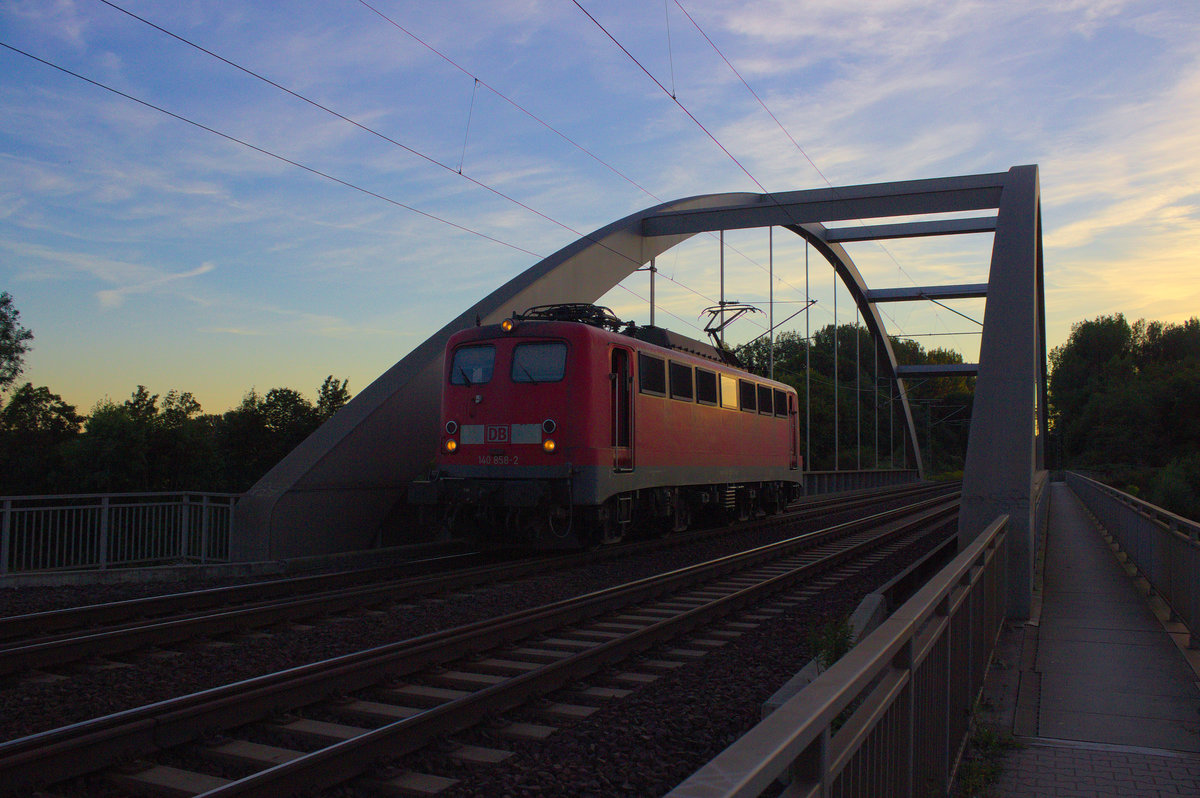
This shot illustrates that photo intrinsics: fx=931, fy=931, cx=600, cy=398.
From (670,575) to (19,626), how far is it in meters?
6.49

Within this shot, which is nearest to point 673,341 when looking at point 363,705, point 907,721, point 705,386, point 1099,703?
point 705,386

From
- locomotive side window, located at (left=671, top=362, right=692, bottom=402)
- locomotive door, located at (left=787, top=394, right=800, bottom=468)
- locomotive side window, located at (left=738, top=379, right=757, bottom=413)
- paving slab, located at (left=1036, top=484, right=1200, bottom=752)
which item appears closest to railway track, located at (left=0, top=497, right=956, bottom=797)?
paving slab, located at (left=1036, top=484, right=1200, bottom=752)

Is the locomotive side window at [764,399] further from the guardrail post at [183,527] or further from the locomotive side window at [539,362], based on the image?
the guardrail post at [183,527]

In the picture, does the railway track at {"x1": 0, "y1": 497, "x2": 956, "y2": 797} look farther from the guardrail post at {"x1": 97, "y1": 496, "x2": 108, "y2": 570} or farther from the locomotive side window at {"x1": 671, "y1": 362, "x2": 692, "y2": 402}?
the guardrail post at {"x1": 97, "y1": 496, "x2": 108, "y2": 570}

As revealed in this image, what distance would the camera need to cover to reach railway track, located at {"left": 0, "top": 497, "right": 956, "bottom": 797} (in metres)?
4.22

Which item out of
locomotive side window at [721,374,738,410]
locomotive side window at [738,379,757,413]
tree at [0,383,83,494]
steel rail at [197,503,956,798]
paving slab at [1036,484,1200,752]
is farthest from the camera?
tree at [0,383,83,494]

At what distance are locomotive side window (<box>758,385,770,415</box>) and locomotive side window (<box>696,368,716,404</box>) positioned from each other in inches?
135

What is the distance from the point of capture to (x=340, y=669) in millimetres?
5715

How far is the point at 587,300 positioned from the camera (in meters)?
21.5

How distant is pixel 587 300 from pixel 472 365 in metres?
7.86

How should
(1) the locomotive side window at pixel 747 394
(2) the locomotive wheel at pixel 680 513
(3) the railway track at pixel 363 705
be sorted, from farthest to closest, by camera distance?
(1) the locomotive side window at pixel 747 394 < (2) the locomotive wheel at pixel 680 513 < (3) the railway track at pixel 363 705

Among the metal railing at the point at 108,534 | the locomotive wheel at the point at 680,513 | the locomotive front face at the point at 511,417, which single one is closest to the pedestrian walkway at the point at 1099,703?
the locomotive front face at the point at 511,417

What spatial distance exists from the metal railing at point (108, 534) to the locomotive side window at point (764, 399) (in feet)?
38.3

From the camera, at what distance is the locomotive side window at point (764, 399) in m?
21.1
